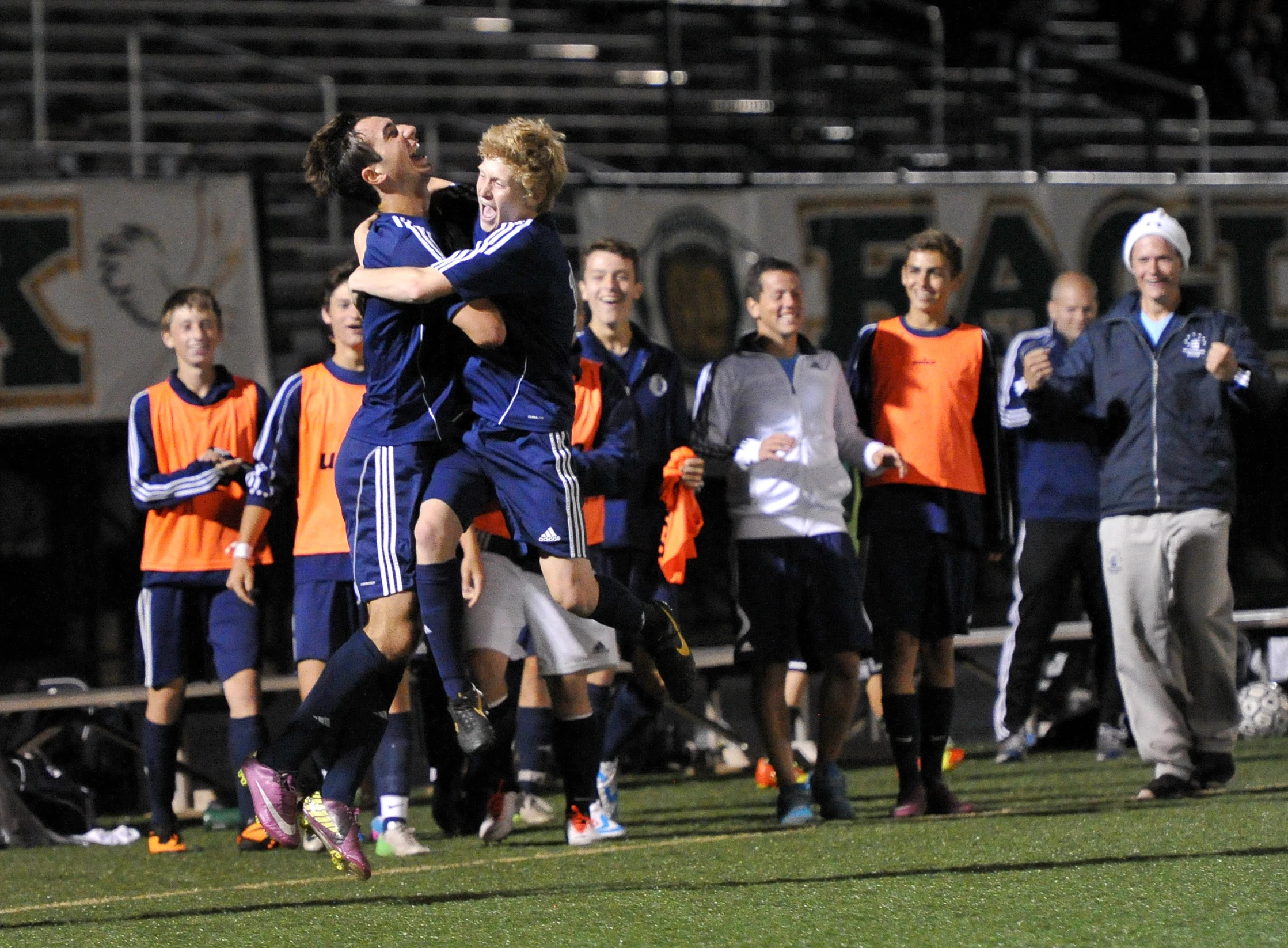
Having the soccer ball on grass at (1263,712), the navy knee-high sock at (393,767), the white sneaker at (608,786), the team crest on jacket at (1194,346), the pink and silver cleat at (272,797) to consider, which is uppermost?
the team crest on jacket at (1194,346)

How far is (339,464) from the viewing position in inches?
196

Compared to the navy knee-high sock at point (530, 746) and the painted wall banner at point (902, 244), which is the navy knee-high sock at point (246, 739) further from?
the painted wall banner at point (902, 244)

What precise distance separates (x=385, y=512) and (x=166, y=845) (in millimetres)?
2303

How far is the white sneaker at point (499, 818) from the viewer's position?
6.00 metres

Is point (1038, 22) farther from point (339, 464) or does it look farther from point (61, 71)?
point (339, 464)

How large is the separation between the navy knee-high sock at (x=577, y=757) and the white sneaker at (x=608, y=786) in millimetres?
380

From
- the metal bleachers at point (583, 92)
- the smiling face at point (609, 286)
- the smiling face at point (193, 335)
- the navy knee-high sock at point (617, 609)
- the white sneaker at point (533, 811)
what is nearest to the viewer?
the navy knee-high sock at point (617, 609)

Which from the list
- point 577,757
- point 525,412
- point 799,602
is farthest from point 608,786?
point 525,412

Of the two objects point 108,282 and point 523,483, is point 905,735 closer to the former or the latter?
point 523,483

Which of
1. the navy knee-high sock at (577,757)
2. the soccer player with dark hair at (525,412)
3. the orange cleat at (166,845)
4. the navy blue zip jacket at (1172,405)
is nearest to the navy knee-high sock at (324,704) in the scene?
the soccer player with dark hair at (525,412)

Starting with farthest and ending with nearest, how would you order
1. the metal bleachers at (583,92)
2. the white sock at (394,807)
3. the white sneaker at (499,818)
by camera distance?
the metal bleachers at (583,92)
the white sock at (394,807)
the white sneaker at (499,818)

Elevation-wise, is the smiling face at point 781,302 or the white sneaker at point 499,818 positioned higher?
the smiling face at point 781,302

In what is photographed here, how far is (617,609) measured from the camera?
514 centimetres

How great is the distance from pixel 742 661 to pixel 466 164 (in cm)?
701
